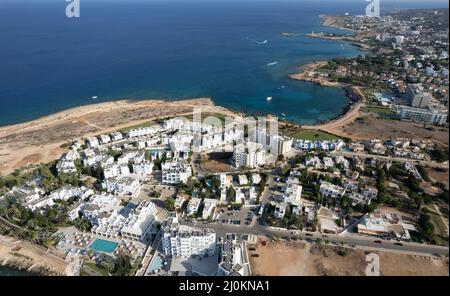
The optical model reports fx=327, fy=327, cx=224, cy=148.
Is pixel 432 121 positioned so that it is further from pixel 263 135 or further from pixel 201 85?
pixel 201 85

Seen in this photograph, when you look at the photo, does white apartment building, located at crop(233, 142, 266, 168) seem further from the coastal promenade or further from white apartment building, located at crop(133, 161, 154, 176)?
the coastal promenade

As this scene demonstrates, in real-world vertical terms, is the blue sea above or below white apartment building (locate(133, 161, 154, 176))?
above

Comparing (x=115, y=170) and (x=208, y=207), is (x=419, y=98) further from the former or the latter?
(x=115, y=170)

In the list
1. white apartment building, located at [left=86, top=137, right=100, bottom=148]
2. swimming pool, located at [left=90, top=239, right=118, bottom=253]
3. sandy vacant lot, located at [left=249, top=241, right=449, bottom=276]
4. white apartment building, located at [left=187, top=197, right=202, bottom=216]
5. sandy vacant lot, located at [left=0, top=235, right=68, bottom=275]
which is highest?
white apartment building, located at [left=86, top=137, right=100, bottom=148]

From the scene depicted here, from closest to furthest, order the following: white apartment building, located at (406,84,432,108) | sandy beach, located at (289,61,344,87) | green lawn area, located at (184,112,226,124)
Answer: green lawn area, located at (184,112,226,124), white apartment building, located at (406,84,432,108), sandy beach, located at (289,61,344,87)

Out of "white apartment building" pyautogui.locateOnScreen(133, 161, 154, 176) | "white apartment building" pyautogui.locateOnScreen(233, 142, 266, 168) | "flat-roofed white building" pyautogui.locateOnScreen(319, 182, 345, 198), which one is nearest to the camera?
"flat-roofed white building" pyautogui.locateOnScreen(319, 182, 345, 198)

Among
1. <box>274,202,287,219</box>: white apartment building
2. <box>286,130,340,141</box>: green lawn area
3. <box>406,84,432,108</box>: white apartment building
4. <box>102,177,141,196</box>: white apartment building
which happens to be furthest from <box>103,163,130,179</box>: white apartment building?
<box>406,84,432,108</box>: white apartment building

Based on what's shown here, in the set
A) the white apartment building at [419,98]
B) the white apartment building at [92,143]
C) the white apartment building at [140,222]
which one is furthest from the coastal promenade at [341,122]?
the white apartment building at [92,143]

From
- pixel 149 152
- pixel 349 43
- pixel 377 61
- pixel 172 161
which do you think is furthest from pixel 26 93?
pixel 349 43
